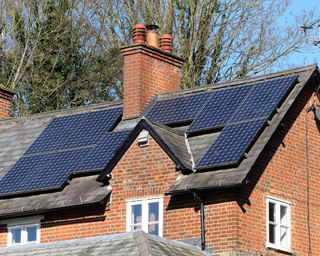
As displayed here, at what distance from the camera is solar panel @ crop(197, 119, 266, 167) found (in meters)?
37.3

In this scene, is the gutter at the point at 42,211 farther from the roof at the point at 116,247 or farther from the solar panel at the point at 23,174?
the roof at the point at 116,247

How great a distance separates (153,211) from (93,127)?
485cm

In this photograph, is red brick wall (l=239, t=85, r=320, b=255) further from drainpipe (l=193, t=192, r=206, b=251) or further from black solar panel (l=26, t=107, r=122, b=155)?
black solar panel (l=26, t=107, r=122, b=155)

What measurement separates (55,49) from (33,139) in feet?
61.4

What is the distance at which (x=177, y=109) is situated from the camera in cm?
4125

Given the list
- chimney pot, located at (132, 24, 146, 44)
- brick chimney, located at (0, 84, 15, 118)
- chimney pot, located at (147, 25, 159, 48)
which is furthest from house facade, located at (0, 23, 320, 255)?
brick chimney, located at (0, 84, 15, 118)

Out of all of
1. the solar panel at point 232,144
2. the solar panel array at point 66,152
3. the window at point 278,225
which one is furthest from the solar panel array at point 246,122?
the solar panel array at point 66,152

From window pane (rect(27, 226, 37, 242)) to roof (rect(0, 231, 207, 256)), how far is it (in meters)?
3.89

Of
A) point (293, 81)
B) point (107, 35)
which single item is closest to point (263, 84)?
point (293, 81)

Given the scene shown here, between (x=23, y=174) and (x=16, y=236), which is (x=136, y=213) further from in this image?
(x=23, y=174)

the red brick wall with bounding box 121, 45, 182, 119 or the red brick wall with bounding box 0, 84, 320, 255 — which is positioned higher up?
A: the red brick wall with bounding box 121, 45, 182, 119

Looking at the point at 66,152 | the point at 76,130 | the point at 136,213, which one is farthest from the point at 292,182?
the point at 76,130

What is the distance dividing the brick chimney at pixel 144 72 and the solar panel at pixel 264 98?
357 cm

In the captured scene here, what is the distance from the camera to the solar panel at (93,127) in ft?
137
